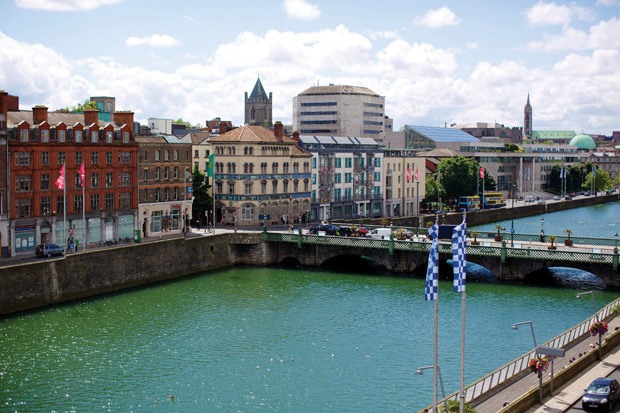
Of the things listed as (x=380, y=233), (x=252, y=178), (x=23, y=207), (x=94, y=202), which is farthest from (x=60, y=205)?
(x=380, y=233)

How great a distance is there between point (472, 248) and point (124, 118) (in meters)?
44.4

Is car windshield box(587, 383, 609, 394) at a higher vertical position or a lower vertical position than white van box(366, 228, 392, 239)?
lower

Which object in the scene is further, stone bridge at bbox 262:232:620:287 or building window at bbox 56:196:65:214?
building window at bbox 56:196:65:214

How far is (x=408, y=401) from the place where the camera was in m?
44.8

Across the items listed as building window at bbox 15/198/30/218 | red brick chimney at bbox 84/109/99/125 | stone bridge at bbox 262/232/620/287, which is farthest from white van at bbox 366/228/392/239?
building window at bbox 15/198/30/218

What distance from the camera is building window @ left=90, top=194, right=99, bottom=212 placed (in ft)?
276

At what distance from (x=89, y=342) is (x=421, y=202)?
99.5 meters

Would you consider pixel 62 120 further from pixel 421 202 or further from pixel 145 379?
pixel 421 202

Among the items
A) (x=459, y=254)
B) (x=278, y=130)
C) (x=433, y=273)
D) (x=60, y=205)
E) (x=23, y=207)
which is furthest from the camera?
(x=278, y=130)

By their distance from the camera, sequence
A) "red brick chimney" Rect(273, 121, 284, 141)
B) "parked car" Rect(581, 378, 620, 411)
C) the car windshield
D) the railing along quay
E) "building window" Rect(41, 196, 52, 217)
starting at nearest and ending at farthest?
"parked car" Rect(581, 378, 620, 411) → the car windshield → the railing along quay → "building window" Rect(41, 196, 52, 217) → "red brick chimney" Rect(273, 121, 284, 141)

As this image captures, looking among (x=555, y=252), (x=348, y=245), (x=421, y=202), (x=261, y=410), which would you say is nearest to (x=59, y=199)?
(x=348, y=245)

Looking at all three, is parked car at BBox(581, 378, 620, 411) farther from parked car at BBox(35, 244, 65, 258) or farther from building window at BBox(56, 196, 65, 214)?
building window at BBox(56, 196, 65, 214)

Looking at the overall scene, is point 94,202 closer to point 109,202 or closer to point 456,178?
point 109,202

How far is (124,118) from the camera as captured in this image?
9000 cm
